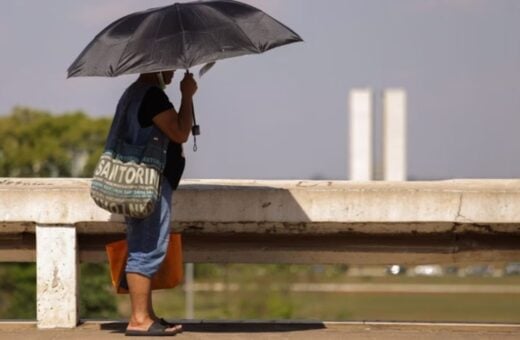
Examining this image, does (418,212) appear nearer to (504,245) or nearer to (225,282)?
(504,245)

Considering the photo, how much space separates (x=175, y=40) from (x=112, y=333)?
6.20 ft

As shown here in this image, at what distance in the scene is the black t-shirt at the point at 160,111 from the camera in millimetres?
9945

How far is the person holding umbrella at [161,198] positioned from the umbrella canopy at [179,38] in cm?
29

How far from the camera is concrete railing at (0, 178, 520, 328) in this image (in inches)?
412

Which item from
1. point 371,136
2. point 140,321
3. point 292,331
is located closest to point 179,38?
point 140,321

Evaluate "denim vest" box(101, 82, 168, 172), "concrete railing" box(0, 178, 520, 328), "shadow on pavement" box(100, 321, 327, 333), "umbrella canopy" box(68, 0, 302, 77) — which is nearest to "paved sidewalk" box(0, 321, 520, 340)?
"shadow on pavement" box(100, 321, 327, 333)

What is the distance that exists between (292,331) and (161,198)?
49.1 inches

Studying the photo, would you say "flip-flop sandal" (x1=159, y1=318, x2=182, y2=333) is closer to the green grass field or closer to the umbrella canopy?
the umbrella canopy

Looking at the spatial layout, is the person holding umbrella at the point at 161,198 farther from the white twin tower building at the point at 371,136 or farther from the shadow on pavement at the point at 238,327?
the white twin tower building at the point at 371,136

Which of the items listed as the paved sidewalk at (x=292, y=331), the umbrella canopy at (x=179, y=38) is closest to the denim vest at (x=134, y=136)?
the umbrella canopy at (x=179, y=38)

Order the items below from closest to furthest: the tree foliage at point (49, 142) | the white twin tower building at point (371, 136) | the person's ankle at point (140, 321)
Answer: the person's ankle at point (140, 321), the white twin tower building at point (371, 136), the tree foliage at point (49, 142)

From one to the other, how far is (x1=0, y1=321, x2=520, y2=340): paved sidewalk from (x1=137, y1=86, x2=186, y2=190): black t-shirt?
972mm

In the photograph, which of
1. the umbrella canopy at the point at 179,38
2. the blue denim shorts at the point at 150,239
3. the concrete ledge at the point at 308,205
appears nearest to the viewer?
the umbrella canopy at the point at 179,38

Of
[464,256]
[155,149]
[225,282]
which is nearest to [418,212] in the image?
[464,256]
